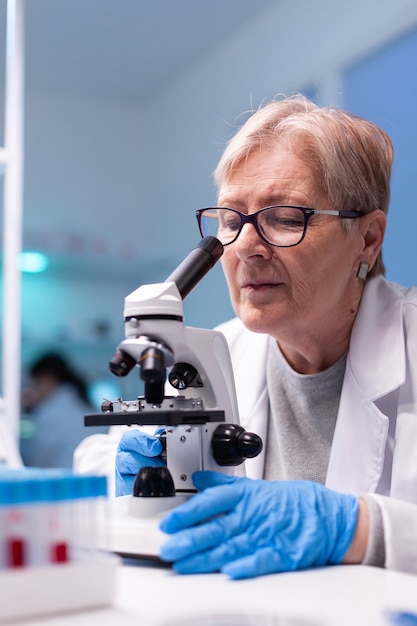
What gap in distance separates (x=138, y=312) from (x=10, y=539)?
409 millimetres

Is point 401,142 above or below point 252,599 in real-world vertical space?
above

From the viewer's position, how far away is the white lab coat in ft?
4.97

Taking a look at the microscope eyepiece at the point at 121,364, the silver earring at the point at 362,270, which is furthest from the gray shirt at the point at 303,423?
the microscope eyepiece at the point at 121,364

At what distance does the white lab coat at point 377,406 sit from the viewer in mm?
1515

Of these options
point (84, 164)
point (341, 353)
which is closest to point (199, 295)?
point (84, 164)

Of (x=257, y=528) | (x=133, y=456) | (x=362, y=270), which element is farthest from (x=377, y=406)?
(x=257, y=528)

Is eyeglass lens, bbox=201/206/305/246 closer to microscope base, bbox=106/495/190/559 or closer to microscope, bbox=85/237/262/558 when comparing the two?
microscope, bbox=85/237/262/558

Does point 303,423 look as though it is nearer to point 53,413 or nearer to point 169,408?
point 169,408

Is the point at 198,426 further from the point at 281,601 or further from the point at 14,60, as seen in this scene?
the point at 14,60

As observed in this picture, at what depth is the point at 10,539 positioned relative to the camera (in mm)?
753

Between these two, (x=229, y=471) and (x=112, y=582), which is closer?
(x=112, y=582)

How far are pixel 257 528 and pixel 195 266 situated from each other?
1.46 feet

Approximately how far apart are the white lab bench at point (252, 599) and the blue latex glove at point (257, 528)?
0.07ft

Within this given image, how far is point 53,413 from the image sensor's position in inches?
195
